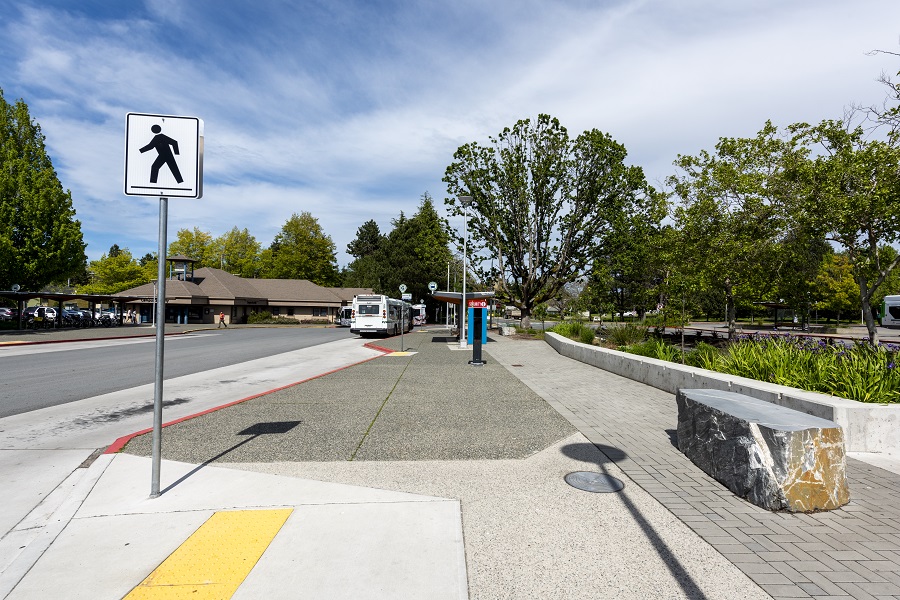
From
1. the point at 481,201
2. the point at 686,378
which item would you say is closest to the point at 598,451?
the point at 686,378

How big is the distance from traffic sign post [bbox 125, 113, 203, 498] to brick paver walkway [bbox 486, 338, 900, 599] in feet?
15.7

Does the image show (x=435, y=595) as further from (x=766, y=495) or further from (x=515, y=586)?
(x=766, y=495)

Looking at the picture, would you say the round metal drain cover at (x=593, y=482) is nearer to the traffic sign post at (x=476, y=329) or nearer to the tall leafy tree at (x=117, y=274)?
Answer: the traffic sign post at (x=476, y=329)

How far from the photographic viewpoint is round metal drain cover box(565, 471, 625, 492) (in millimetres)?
4730

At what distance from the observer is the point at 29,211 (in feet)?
125

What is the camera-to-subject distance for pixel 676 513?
4.14 metres

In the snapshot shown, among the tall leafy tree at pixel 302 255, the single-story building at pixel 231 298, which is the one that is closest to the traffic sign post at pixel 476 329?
the single-story building at pixel 231 298

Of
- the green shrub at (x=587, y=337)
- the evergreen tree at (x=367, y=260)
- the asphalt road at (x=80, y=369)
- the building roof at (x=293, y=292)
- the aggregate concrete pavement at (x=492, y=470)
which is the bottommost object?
the asphalt road at (x=80, y=369)

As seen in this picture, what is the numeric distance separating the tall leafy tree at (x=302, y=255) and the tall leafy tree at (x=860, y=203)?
75074 mm

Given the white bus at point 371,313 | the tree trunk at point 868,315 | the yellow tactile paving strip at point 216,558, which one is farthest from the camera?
the white bus at point 371,313

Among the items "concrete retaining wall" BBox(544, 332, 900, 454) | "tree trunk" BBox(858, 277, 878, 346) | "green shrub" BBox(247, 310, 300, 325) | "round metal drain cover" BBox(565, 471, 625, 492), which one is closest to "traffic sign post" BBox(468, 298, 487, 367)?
"concrete retaining wall" BBox(544, 332, 900, 454)

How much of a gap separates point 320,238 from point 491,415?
80.7 meters

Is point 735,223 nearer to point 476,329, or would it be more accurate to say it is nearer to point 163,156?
point 476,329

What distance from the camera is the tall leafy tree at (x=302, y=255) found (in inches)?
3140
